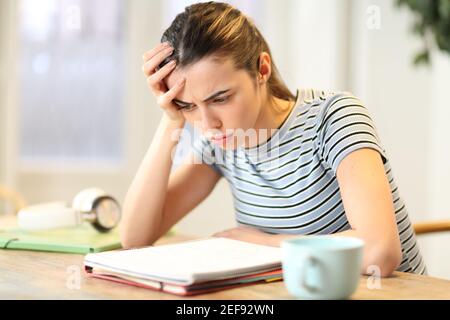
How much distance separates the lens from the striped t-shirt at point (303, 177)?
126 cm

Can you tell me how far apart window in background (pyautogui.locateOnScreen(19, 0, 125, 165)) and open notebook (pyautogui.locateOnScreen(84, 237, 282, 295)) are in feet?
7.07

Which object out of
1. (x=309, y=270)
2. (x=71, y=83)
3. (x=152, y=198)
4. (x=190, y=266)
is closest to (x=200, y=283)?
(x=190, y=266)

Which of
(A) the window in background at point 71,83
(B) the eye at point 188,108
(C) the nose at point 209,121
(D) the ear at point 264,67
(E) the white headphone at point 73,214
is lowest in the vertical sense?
(E) the white headphone at point 73,214

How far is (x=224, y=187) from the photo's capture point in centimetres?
303

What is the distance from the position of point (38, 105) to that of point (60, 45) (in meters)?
0.30

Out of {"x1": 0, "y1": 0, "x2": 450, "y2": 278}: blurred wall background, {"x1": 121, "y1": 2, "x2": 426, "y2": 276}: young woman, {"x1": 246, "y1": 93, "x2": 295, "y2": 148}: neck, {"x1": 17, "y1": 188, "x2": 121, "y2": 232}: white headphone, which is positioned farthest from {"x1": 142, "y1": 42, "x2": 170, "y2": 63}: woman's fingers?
{"x1": 0, "y1": 0, "x2": 450, "y2": 278}: blurred wall background

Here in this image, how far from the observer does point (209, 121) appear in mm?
1174

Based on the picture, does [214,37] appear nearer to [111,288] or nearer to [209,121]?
[209,121]

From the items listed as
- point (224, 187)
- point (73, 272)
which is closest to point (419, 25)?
point (224, 187)

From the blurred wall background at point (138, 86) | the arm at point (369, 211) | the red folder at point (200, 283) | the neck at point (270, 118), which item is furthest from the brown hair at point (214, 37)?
the blurred wall background at point (138, 86)

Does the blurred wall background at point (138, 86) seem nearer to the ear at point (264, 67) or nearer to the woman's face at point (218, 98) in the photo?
the ear at point (264, 67)

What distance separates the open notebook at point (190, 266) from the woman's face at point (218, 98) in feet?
0.74

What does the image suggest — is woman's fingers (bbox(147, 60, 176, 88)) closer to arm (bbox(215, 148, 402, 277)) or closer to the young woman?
the young woman
